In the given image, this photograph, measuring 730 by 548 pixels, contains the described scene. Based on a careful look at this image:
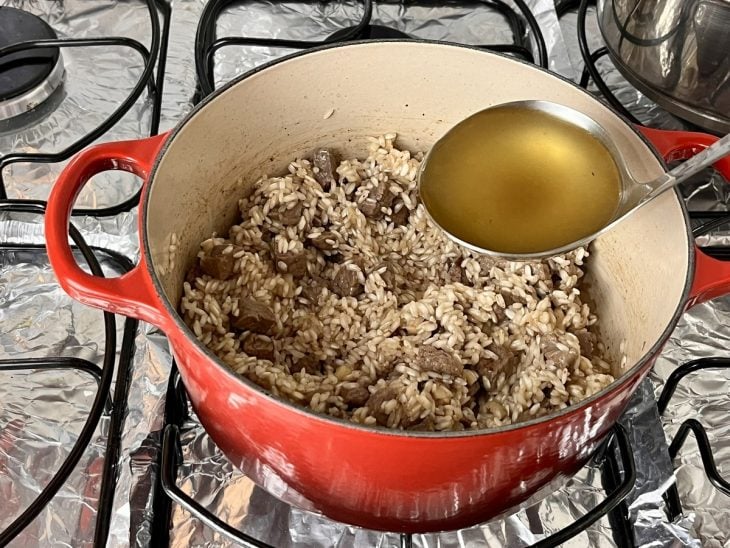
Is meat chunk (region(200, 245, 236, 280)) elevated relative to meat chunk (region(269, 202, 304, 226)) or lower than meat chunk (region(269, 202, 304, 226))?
lower

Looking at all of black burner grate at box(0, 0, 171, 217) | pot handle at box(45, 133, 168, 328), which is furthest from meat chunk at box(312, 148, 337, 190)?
pot handle at box(45, 133, 168, 328)

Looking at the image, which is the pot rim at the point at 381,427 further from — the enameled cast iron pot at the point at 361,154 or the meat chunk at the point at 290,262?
the meat chunk at the point at 290,262

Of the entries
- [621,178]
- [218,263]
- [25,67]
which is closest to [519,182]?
[621,178]

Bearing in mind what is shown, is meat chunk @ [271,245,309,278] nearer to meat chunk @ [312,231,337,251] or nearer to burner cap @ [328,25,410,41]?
meat chunk @ [312,231,337,251]

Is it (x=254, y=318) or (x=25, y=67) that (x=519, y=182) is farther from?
(x=25, y=67)

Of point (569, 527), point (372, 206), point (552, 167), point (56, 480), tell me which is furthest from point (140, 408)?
point (552, 167)

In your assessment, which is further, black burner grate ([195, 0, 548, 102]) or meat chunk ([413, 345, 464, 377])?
black burner grate ([195, 0, 548, 102])
